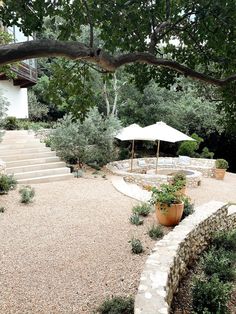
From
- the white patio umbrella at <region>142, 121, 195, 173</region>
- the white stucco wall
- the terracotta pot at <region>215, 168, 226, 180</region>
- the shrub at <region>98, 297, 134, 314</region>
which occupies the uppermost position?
the white stucco wall

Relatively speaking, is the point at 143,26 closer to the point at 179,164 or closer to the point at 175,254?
the point at 175,254

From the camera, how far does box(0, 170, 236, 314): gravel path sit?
13.9ft

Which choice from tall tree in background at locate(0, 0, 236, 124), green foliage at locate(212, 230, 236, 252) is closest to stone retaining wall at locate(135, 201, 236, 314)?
green foliage at locate(212, 230, 236, 252)

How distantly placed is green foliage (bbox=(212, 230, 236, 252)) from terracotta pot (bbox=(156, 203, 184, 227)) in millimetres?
975

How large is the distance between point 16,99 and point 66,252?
1735 cm

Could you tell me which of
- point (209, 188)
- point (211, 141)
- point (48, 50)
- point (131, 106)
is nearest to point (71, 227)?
point (48, 50)

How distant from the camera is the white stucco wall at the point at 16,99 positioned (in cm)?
1981

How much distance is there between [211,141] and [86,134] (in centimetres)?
1059

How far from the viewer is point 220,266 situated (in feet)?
17.5

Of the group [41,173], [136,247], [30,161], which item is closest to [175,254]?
[136,247]

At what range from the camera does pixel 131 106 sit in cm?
1812

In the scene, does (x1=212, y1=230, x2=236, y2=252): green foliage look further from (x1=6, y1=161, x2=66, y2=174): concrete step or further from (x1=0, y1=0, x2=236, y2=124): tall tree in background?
(x1=6, y1=161, x2=66, y2=174): concrete step

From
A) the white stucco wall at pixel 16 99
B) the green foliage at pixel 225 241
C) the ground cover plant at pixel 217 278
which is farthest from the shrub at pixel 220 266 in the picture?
the white stucco wall at pixel 16 99

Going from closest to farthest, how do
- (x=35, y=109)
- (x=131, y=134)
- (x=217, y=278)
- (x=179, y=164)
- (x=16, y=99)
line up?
(x=217, y=278)
(x=131, y=134)
(x=179, y=164)
(x=16, y=99)
(x=35, y=109)
